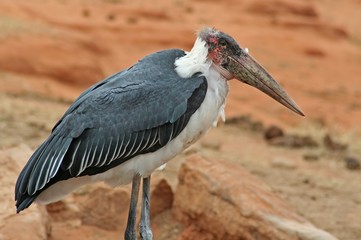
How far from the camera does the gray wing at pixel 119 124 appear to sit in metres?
4.63

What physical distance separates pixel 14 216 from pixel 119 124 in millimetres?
1125

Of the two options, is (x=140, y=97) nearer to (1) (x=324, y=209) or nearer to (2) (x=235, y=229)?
(2) (x=235, y=229)

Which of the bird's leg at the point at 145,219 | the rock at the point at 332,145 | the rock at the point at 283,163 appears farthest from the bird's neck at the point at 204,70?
the rock at the point at 332,145

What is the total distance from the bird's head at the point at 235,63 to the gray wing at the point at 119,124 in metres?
0.23

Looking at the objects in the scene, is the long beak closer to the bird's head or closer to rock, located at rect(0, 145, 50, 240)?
the bird's head

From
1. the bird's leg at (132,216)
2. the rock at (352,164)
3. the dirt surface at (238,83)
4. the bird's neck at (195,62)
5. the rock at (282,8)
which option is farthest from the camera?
the rock at (282,8)

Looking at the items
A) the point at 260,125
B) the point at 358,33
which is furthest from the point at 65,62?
the point at 358,33

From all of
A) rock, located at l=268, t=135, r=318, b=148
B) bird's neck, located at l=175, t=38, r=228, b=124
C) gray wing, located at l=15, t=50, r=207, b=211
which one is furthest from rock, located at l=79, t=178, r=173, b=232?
rock, located at l=268, t=135, r=318, b=148

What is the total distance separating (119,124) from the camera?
15.3ft

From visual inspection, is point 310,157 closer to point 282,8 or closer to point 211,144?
point 211,144

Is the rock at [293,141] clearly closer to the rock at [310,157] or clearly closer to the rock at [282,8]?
the rock at [310,157]

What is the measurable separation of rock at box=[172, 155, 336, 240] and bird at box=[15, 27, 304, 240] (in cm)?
105

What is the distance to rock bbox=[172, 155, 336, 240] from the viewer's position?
18.1ft

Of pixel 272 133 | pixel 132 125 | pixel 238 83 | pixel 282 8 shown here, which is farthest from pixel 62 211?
pixel 282 8
